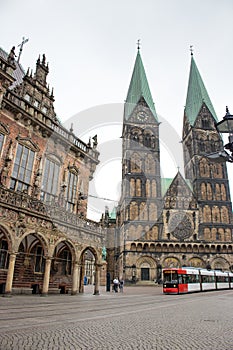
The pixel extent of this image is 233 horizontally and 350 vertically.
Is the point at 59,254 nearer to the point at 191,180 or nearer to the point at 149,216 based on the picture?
the point at 149,216

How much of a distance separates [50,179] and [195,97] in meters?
51.3

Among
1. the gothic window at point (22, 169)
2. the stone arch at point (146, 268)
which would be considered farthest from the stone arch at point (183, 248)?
the gothic window at point (22, 169)

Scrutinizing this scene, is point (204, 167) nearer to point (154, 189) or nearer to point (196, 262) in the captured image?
point (154, 189)

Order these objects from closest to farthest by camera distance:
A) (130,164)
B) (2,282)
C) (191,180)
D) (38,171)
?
(2,282) → (38,171) → (130,164) → (191,180)

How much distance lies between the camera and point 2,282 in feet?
48.7

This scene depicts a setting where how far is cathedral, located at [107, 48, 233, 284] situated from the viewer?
45406 millimetres

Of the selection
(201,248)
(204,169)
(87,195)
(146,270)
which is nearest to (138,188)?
(204,169)

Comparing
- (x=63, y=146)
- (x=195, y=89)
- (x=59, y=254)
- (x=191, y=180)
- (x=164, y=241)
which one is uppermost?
(x=195, y=89)

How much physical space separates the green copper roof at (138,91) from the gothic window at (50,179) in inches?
1568

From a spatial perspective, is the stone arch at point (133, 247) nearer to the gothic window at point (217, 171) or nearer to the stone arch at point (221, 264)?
the stone arch at point (221, 264)

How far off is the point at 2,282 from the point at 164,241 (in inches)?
1366

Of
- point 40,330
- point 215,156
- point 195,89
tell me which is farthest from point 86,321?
point 195,89

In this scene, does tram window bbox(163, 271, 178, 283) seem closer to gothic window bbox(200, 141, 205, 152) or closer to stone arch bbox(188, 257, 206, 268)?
stone arch bbox(188, 257, 206, 268)

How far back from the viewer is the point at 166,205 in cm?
4975
